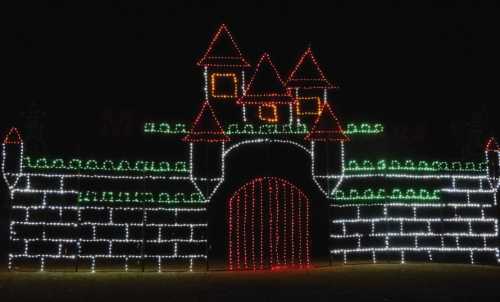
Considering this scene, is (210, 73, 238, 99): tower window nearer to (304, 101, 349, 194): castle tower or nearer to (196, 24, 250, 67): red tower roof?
(196, 24, 250, 67): red tower roof

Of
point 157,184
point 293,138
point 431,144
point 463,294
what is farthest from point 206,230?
point 431,144

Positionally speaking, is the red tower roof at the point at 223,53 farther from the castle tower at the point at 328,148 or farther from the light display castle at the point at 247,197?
the castle tower at the point at 328,148

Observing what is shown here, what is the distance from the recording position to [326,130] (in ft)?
43.5

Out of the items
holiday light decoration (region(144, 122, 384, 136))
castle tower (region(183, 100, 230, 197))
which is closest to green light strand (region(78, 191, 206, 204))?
castle tower (region(183, 100, 230, 197))

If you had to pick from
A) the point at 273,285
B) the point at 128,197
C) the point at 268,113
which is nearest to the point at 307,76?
the point at 268,113

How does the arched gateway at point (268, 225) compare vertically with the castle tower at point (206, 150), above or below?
below

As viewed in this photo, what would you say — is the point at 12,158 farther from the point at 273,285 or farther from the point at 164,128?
the point at 273,285

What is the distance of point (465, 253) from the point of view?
1372 centimetres

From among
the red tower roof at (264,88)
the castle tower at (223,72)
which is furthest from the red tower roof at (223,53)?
the red tower roof at (264,88)

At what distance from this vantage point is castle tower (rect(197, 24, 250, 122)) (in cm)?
1388

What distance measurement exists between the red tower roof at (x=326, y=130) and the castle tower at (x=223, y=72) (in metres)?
1.74

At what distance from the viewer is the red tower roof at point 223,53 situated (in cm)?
1389

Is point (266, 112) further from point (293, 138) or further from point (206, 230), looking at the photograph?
point (206, 230)

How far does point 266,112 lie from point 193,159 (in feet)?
6.55
